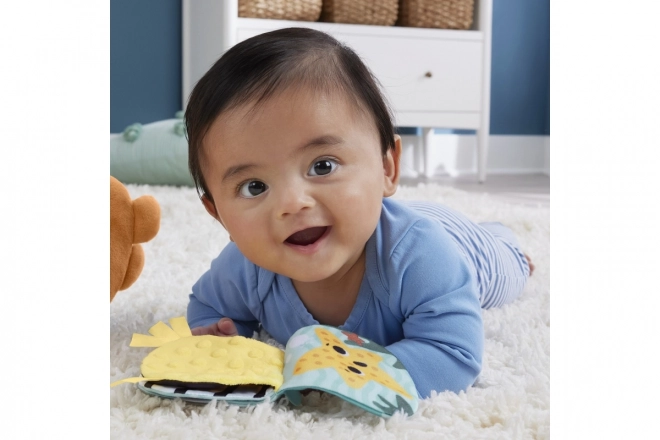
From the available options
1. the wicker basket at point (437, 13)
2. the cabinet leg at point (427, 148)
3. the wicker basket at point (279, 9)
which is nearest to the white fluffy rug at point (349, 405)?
the wicker basket at point (279, 9)

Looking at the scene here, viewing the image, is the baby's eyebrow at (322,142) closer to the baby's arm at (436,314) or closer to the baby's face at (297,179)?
the baby's face at (297,179)

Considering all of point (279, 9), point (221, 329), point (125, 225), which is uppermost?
point (279, 9)

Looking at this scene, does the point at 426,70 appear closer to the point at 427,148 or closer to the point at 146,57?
the point at 427,148

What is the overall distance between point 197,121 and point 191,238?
64 cm

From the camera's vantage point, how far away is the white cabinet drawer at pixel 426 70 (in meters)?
2.32

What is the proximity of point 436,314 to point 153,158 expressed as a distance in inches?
57.1

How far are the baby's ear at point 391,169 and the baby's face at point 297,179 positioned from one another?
0.04m

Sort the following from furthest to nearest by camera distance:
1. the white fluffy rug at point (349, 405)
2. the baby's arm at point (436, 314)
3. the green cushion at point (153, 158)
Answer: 1. the green cushion at point (153, 158)
2. the baby's arm at point (436, 314)
3. the white fluffy rug at point (349, 405)

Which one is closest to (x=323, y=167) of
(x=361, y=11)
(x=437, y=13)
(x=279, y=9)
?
(x=279, y=9)

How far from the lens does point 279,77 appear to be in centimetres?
60

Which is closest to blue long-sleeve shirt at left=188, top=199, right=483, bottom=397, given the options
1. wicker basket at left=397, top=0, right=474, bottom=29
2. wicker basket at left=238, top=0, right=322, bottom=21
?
wicker basket at left=238, top=0, right=322, bottom=21

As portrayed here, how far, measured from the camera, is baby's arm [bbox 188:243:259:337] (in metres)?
0.81
